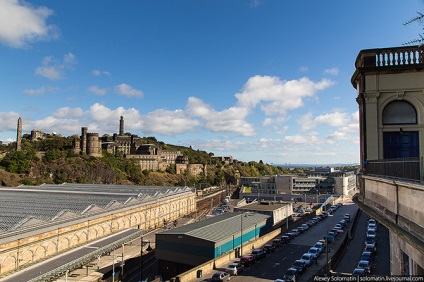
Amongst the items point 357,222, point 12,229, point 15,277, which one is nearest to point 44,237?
point 12,229

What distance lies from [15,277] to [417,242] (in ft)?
92.9

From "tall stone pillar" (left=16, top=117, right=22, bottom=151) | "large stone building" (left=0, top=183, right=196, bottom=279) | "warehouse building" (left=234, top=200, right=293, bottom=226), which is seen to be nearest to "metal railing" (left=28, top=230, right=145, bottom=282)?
"large stone building" (left=0, top=183, right=196, bottom=279)

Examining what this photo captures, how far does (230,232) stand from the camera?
4134 centimetres

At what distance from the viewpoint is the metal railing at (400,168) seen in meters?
7.44

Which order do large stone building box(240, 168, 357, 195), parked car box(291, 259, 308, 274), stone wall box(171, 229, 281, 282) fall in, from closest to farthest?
1. stone wall box(171, 229, 281, 282)
2. parked car box(291, 259, 308, 274)
3. large stone building box(240, 168, 357, 195)

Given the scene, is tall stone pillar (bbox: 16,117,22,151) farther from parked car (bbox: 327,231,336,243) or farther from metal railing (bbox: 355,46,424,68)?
metal railing (bbox: 355,46,424,68)

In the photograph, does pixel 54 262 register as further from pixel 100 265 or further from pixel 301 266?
pixel 301 266

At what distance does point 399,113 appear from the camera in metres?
12.8

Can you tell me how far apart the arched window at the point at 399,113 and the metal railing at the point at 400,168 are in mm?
2161

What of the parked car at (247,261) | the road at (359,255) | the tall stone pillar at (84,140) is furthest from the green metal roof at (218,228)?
the tall stone pillar at (84,140)

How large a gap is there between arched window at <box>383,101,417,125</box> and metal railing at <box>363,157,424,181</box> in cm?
216

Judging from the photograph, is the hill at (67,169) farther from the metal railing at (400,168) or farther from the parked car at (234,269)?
the metal railing at (400,168)

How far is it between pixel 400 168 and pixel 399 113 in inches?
203

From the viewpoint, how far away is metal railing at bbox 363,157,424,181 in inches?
293
